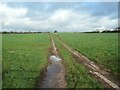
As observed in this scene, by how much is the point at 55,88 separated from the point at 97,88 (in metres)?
2.33

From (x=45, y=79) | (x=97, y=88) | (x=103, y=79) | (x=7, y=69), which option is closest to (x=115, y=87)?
(x=97, y=88)

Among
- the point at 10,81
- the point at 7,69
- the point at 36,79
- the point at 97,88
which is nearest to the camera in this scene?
the point at 97,88

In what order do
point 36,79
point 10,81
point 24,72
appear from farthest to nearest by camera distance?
point 24,72
point 36,79
point 10,81

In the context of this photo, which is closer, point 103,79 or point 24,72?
point 103,79

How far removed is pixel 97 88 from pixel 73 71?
5.14m

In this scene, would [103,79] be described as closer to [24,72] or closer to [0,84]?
[24,72]

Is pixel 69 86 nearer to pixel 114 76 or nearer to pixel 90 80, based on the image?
pixel 90 80

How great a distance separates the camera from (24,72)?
56.3 ft

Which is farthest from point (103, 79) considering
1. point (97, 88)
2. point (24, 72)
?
point (24, 72)

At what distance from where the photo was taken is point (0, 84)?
13.7 metres

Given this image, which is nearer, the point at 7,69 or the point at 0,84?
the point at 0,84

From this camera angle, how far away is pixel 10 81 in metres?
14.4

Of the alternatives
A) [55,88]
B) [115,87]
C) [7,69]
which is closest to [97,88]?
[115,87]

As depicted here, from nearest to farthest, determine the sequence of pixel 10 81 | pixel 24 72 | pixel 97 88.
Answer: pixel 97 88
pixel 10 81
pixel 24 72
